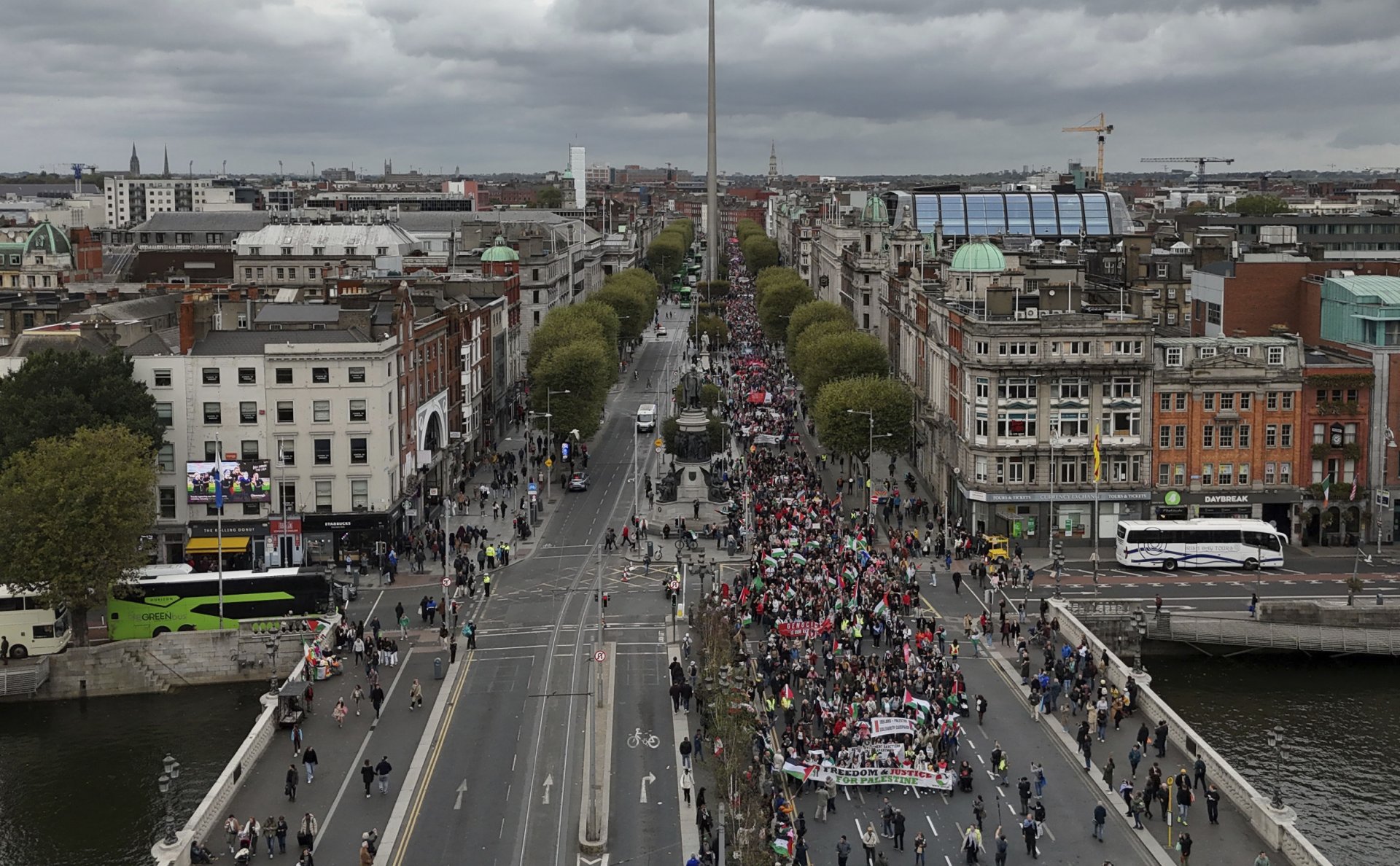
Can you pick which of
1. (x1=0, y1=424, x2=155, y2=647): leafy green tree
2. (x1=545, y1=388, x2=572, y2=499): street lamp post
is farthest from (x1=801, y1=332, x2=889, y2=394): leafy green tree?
(x1=0, y1=424, x2=155, y2=647): leafy green tree

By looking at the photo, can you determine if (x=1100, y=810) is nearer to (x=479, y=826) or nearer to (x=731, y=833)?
(x=731, y=833)

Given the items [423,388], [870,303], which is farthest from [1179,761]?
[870,303]

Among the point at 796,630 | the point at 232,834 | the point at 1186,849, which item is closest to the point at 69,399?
the point at 232,834

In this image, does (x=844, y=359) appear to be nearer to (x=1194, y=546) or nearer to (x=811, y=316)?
(x=811, y=316)

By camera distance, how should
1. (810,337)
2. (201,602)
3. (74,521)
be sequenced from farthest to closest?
(810,337) < (201,602) < (74,521)

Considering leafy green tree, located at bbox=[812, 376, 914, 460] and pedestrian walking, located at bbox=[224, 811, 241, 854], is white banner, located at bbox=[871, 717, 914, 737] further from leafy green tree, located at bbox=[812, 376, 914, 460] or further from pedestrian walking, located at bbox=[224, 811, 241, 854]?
leafy green tree, located at bbox=[812, 376, 914, 460]

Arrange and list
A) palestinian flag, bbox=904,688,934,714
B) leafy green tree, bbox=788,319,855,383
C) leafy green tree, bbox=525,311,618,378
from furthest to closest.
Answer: leafy green tree, bbox=525,311,618,378 → leafy green tree, bbox=788,319,855,383 → palestinian flag, bbox=904,688,934,714
